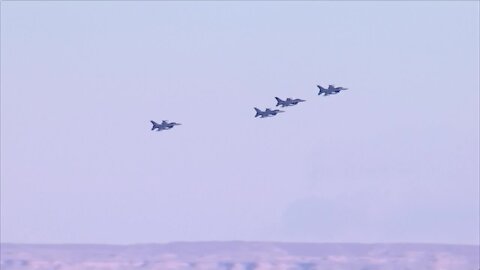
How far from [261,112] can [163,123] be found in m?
8.41

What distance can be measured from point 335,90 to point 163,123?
1514cm

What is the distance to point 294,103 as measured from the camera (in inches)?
6407

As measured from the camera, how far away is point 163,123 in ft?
536

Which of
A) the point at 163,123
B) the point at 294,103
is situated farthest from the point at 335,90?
the point at 163,123

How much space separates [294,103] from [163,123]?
11.3m

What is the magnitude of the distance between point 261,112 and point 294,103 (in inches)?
116

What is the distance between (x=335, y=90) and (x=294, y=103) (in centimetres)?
438

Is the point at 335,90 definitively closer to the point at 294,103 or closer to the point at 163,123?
the point at 294,103

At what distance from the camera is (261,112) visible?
16325 centimetres
